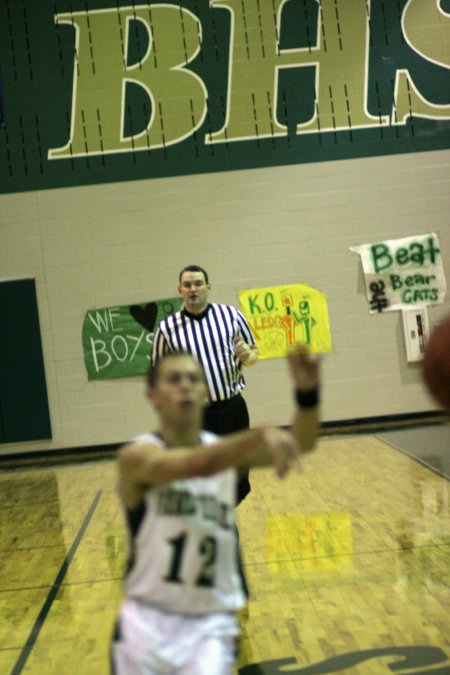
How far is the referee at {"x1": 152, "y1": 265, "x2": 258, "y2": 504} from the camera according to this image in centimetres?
637

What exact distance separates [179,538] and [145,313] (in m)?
10.5

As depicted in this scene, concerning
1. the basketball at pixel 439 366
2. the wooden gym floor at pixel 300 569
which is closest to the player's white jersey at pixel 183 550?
the basketball at pixel 439 366

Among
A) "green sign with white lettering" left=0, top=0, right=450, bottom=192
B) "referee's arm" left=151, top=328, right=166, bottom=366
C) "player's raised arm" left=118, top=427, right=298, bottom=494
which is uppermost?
"green sign with white lettering" left=0, top=0, right=450, bottom=192

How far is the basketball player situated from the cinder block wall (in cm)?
1035

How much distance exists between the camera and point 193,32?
1352cm

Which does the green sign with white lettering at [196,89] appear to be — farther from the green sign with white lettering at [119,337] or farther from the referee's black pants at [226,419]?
the referee's black pants at [226,419]

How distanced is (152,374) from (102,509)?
678cm

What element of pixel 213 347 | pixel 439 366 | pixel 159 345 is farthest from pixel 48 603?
pixel 439 366

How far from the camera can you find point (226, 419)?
639 centimetres

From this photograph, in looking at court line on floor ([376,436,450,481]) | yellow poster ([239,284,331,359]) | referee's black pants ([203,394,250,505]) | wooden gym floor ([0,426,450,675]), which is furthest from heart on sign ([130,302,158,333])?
referee's black pants ([203,394,250,505])

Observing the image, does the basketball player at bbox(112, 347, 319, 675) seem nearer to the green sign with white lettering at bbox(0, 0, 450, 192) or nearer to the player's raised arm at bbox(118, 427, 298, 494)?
the player's raised arm at bbox(118, 427, 298, 494)

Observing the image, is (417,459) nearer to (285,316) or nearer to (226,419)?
(285,316)

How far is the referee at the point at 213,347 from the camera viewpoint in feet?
20.9

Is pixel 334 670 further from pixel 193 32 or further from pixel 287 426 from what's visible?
pixel 193 32
